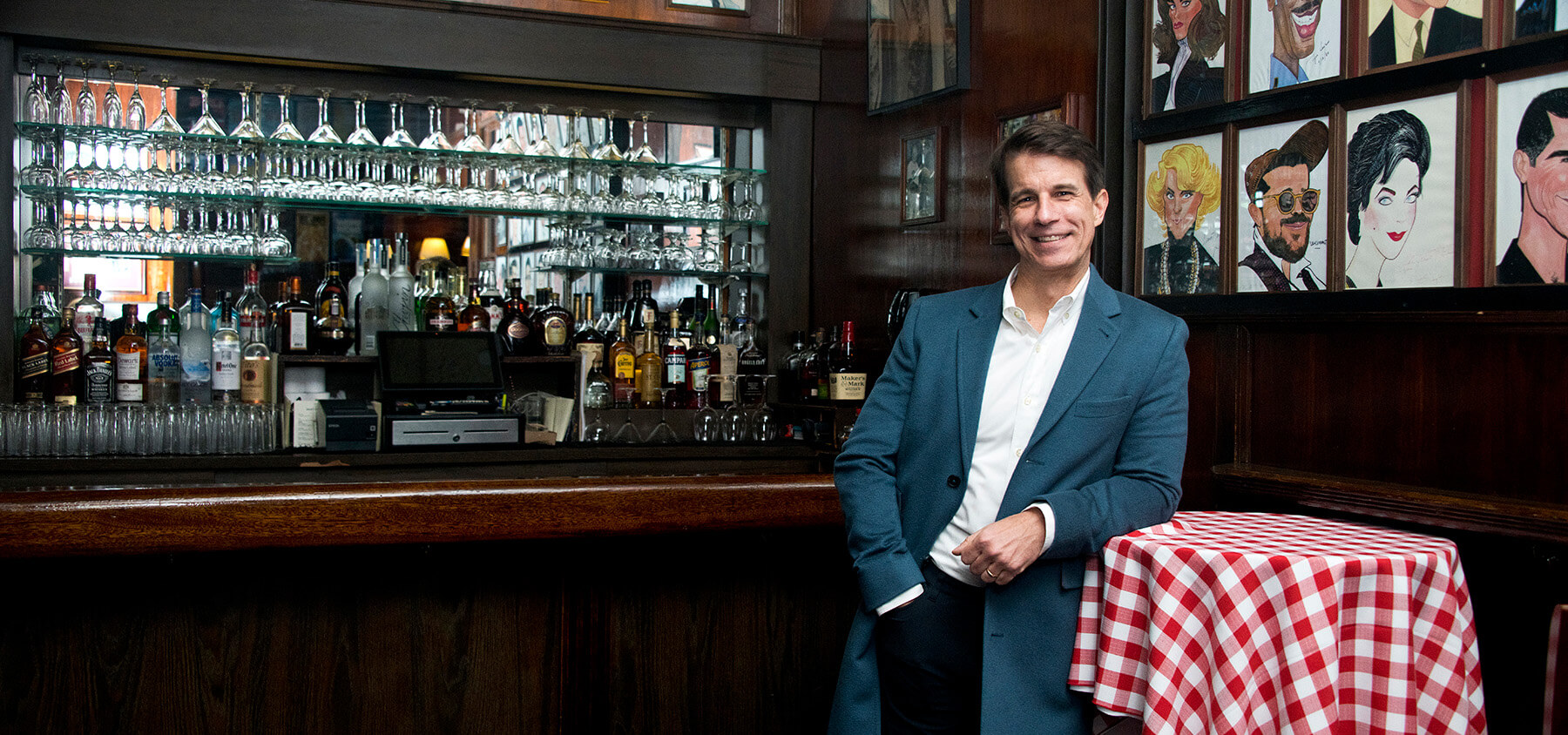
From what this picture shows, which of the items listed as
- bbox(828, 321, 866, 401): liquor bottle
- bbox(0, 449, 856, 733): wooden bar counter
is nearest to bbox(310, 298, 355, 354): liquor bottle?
bbox(0, 449, 856, 733): wooden bar counter

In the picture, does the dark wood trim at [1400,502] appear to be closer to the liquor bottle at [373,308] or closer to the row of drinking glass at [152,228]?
the liquor bottle at [373,308]

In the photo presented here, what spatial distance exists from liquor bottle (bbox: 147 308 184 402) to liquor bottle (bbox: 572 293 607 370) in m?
1.33

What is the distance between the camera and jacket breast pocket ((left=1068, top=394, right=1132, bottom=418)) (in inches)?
68.0

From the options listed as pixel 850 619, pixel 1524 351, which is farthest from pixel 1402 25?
pixel 850 619

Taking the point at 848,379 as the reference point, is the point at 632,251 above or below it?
above

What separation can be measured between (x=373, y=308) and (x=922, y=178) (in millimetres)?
1971

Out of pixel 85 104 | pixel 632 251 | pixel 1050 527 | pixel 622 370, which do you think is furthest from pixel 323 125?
pixel 1050 527

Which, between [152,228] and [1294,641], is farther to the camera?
[152,228]

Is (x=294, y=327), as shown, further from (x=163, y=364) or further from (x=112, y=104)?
(x=112, y=104)

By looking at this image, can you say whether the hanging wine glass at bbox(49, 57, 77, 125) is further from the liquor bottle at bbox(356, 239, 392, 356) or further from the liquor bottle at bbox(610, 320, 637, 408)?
the liquor bottle at bbox(610, 320, 637, 408)

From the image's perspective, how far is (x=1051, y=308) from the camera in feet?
6.02

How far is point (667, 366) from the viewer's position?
4.29 metres

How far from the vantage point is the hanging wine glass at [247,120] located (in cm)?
382

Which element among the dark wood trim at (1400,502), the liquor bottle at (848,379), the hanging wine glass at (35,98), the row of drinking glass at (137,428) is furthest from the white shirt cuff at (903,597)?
the hanging wine glass at (35,98)
